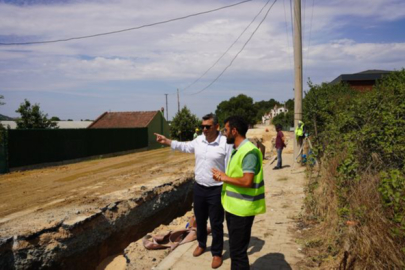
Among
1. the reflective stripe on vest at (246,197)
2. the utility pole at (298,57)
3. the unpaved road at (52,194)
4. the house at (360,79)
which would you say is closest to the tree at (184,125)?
the house at (360,79)

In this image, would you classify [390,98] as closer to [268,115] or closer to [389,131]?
[389,131]

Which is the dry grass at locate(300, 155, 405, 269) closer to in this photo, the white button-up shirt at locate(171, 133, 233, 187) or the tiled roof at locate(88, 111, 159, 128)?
the white button-up shirt at locate(171, 133, 233, 187)

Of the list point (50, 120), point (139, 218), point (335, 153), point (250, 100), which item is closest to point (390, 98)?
point (335, 153)

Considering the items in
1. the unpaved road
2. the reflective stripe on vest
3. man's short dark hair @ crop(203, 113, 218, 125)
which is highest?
man's short dark hair @ crop(203, 113, 218, 125)

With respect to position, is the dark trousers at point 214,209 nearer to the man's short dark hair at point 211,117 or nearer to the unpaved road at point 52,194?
the man's short dark hair at point 211,117

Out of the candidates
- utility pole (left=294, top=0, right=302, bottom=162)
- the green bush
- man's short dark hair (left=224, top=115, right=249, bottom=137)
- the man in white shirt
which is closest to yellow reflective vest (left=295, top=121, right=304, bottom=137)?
utility pole (left=294, top=0, right=302, bottom=162)

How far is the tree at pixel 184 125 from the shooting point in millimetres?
34500

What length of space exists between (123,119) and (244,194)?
34.0 meters

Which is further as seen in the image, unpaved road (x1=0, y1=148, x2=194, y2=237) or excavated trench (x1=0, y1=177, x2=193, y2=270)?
unpaved road (x1=0, y1=148, x2=194, y2=237)

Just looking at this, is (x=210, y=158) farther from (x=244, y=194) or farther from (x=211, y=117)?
(x=244, y=194)

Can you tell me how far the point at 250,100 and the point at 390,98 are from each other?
6913 centimetres

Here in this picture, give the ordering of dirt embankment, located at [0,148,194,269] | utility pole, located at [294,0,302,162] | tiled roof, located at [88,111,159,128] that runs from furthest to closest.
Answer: tiled roof, located at [88,111,159,128]
utility pole, located at [294,0,302,162]
dirt embankment, located at [0,148,194,269]

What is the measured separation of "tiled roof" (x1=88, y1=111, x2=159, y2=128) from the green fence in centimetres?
882

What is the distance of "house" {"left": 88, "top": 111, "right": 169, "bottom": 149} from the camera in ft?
111
